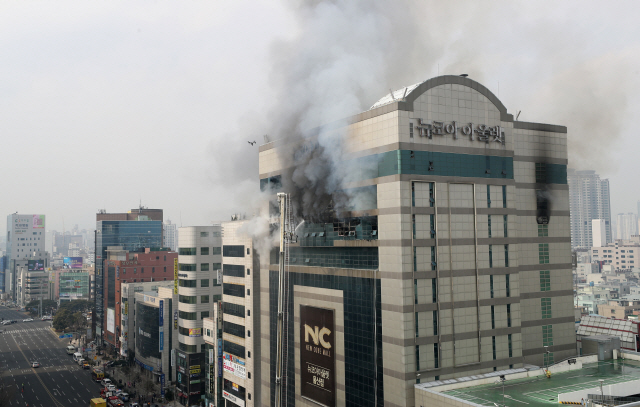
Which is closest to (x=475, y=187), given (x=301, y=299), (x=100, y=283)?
(x=301, y=299)

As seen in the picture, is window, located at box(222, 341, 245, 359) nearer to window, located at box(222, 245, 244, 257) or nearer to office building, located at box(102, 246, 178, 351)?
window, located at box(222, 245, 244, 257)

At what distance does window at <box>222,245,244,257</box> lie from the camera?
2496 inches

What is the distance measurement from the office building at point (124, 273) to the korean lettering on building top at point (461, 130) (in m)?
100

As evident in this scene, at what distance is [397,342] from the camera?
37000 millimetres

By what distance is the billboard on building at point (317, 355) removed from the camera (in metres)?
43.3

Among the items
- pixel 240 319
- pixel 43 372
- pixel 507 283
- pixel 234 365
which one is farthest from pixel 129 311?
pixel 507 283

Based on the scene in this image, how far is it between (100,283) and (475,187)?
11954cm

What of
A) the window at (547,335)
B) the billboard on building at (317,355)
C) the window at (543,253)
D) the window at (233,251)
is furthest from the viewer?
the window at (233,251)

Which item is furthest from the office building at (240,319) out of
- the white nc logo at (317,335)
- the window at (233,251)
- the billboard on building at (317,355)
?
the white nc logo at (317,335)

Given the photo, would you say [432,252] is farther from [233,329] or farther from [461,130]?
[233,329]

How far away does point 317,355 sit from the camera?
45.1m

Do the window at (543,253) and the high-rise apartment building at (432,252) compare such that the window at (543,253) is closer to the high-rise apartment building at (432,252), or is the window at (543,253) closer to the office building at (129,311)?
the high-rise apartment building at (432,252)

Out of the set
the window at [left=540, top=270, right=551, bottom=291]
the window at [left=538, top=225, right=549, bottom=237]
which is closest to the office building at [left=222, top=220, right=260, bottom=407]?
the window at [left=540, top=270, right=551, bottom=291]

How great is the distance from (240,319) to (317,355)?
19.2m
